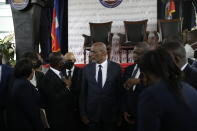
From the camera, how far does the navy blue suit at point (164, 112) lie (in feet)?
5.71

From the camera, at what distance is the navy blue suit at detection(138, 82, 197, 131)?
68.5 inches

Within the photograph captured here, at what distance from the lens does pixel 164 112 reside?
1741mm

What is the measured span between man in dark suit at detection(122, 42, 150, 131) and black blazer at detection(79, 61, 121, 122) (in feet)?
0.52

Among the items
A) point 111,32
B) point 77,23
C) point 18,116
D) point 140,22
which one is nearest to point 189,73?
point 18,116

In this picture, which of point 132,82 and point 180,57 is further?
point 132,82

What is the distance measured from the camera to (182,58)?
2.49 metres

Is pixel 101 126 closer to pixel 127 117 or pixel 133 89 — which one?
pixel 127 117

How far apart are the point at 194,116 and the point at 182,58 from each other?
773 mm

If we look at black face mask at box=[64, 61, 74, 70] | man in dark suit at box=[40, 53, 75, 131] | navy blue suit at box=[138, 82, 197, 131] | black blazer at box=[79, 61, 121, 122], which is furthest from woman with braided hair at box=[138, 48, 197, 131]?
black face mask at box=[64, 61, 74, 70]

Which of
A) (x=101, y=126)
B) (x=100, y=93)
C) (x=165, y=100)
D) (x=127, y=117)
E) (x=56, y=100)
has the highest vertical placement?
(x=165, y=100)

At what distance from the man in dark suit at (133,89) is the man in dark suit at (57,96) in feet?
2.38

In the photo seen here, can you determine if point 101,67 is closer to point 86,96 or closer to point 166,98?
point 86,96

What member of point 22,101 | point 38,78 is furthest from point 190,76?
point 38,78

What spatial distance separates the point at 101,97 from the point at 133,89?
0.41 metres
